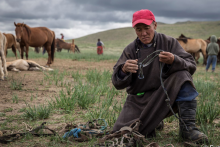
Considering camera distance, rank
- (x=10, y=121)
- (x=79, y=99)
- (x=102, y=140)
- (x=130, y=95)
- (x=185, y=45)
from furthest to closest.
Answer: (x=185, y=45) → (x=79, y=99) → (x=10, y=121) → (x=130, y=95) → (x=102, y=140)

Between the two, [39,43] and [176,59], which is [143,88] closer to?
[176,59]

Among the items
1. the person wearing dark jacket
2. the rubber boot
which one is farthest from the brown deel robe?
the rubber boot

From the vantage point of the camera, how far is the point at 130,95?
2.69 m

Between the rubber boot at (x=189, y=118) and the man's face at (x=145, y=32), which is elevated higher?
the man's face at (x=145, y=32)

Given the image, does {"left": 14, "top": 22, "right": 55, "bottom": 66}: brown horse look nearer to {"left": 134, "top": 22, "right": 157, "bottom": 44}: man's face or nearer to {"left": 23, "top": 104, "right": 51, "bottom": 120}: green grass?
{"left": 23, "top": 104, "right": 51, "bottom": 120}: green grass

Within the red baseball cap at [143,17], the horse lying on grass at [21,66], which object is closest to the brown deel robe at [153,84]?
the red baseball cap at [143,17]

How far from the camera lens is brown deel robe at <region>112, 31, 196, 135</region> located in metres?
2.24

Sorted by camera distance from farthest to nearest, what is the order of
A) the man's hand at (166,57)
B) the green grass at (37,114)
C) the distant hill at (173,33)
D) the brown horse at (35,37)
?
the distant hill at (173,33), the brown horse at (35,37), the green grass at (37,114), the man's hand at (166,57)

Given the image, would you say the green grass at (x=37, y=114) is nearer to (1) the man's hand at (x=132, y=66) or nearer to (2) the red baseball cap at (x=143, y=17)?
(1) the man's hand at (x=132, y=66)

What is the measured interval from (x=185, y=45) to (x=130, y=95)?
12.3 metres

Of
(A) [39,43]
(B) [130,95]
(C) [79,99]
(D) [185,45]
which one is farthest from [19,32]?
(D) [185,45]

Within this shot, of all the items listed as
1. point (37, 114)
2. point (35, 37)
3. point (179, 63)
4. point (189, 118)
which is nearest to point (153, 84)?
point (179, 63)

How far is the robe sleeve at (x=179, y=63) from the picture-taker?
7.23 ft

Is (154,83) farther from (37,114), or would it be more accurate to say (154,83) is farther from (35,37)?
(35,37)
